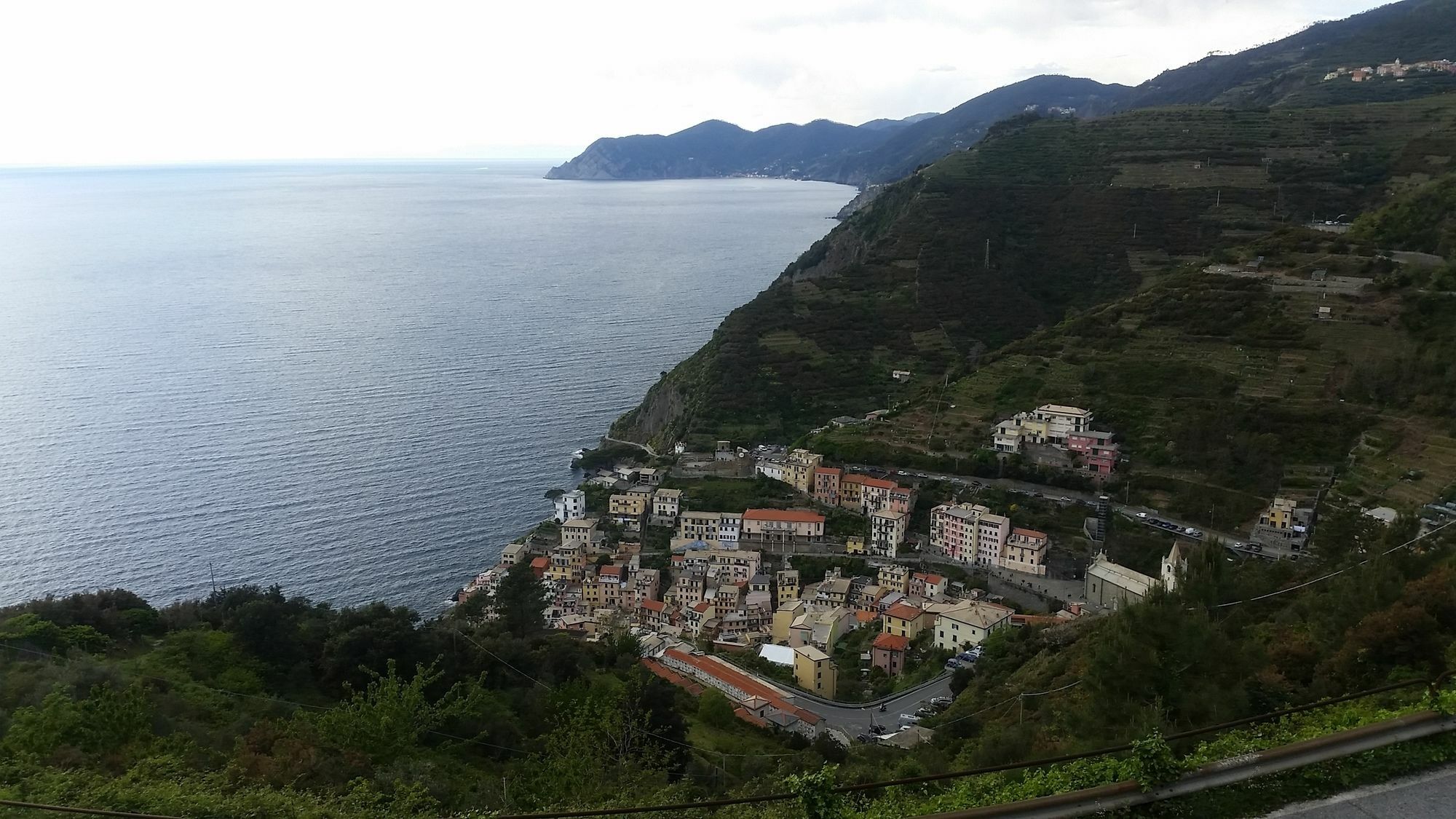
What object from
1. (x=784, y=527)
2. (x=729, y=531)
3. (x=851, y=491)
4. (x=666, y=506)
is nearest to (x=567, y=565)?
(x=666, y=506)

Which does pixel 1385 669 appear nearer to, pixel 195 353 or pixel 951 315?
pixel 951 315

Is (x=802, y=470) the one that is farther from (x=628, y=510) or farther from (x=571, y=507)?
(x=571, y=507)

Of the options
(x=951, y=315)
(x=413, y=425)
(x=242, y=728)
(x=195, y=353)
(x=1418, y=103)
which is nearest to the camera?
(x=242, y=728)

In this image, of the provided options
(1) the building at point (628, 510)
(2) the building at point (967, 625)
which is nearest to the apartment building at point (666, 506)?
(1) the building at point (628, 510)

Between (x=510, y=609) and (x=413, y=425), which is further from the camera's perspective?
(x=413, y=425)

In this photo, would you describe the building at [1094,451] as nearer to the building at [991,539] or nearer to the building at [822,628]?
the building at [991,539]

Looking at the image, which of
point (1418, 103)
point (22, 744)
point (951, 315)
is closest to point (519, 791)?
point (22, 744)
